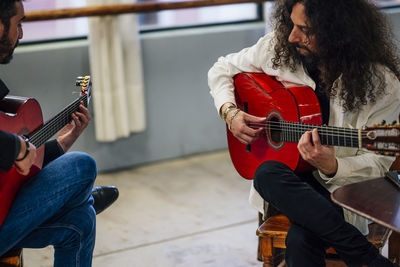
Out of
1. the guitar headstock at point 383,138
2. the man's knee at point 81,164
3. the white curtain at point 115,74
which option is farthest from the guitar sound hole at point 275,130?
the white curtain at point 115,74

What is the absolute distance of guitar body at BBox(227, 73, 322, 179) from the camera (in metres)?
1.88

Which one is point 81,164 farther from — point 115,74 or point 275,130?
point 115,74

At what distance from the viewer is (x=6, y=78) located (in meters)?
3.18

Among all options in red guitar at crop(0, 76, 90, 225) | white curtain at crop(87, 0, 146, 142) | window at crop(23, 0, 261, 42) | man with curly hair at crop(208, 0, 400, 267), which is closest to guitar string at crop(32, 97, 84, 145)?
red guitar at crop(0, 76, 90, 225)

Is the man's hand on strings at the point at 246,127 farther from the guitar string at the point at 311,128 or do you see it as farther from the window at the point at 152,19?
the window at the point at 152,19

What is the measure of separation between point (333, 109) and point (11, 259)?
44.9 inches

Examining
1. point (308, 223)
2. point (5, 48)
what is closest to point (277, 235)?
point (308, 223)

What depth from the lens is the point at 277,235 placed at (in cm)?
185

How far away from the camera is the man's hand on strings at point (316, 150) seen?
1.69 metres

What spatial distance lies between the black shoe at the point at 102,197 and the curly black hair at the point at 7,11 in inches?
28.1

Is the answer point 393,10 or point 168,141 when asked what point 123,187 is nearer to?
point 168,141

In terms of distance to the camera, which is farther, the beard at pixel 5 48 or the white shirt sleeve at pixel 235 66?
the white shirt sleeve at pixel 235 66

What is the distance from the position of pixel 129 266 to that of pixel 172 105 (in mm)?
1471

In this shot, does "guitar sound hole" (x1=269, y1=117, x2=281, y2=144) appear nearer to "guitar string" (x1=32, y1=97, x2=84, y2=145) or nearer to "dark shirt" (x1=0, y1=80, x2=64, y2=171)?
"guitar string" (x1=32, y1=97, x2=84, y2=145)
